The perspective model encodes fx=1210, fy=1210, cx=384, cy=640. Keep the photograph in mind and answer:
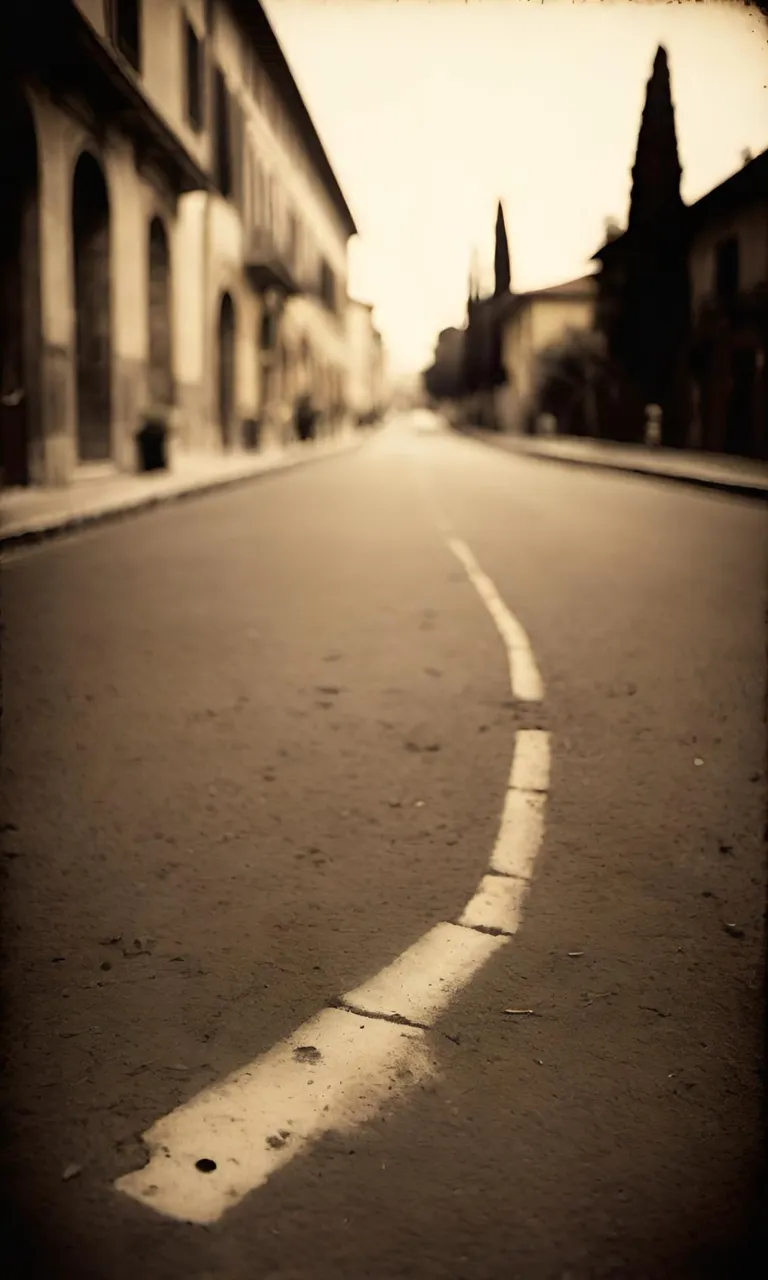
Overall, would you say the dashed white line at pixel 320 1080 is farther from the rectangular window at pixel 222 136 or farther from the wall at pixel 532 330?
the wall at pixel 532 330

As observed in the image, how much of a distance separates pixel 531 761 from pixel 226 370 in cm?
3086

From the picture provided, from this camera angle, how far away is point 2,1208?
188 cm

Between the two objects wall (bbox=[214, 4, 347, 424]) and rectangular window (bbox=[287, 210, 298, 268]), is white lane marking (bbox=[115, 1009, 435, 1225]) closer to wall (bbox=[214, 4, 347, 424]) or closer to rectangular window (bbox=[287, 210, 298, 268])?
wall (bbox=[214, 4, 347, 424])

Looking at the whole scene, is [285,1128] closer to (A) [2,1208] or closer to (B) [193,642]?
(A) [2,1208]

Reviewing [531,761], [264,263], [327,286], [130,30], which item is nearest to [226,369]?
[264,263]

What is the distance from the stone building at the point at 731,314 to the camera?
108 feet

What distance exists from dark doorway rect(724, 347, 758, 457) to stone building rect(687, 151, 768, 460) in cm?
3

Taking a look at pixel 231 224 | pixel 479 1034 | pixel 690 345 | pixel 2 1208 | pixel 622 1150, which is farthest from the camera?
pixel 690 345

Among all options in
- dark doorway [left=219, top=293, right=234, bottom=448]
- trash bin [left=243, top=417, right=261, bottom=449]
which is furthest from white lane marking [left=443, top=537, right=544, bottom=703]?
trash bin [left=243, top=417, right=261, bottom=449]

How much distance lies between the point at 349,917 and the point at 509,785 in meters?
1.25

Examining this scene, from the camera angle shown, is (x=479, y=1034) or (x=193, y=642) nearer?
(x=479, y=1034)

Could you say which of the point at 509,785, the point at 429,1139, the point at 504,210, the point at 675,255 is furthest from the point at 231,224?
the point at 504,210

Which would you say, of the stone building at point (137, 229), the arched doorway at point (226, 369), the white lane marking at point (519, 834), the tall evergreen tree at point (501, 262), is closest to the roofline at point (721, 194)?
the stone building at point (137, 229)

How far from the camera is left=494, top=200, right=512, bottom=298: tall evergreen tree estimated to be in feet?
268
